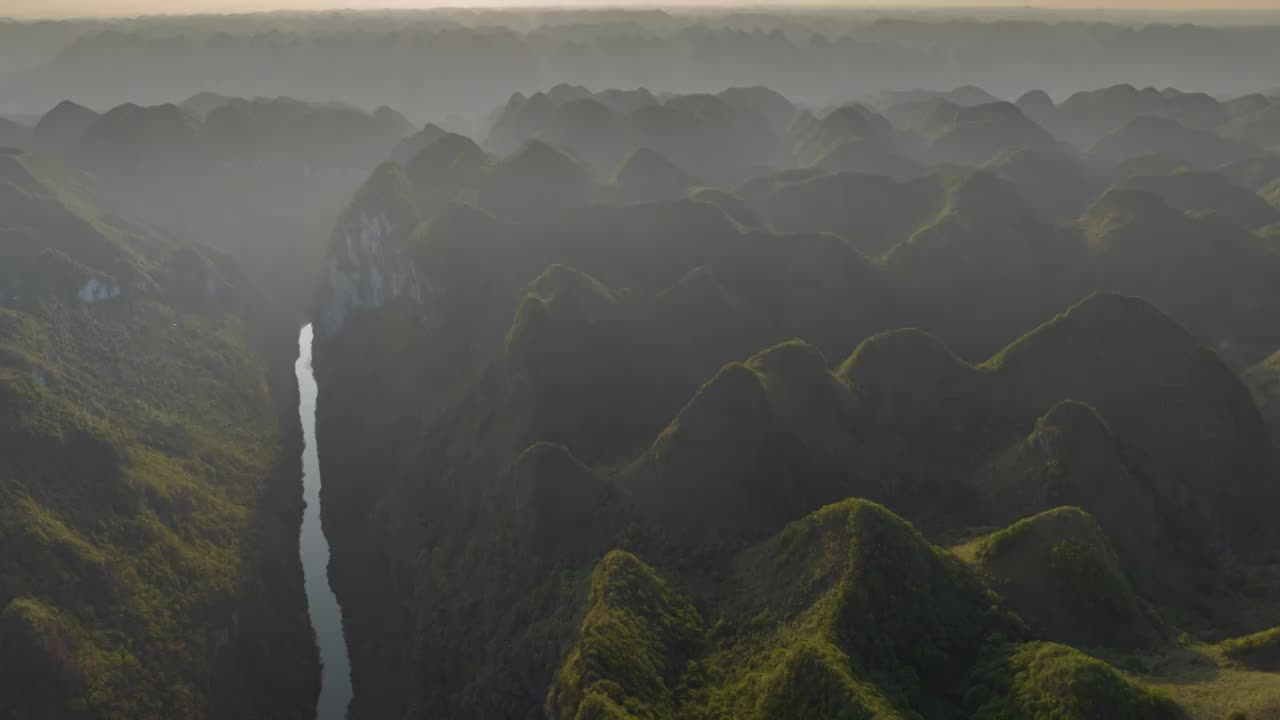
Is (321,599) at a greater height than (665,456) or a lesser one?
lesser

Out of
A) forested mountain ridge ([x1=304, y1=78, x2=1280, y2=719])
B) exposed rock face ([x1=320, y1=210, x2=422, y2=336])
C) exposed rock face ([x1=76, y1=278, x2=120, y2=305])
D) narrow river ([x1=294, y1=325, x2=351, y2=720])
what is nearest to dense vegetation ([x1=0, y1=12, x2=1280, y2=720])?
forested mountain ridge ([x1=304, y1=78, x2=1280, y2=719])

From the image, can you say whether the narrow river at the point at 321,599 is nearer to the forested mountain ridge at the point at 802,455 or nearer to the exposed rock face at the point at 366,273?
the forested mountain ridge at the point at 802,455

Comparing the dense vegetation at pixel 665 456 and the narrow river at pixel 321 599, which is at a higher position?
the dense vegetation at pixel 665 456

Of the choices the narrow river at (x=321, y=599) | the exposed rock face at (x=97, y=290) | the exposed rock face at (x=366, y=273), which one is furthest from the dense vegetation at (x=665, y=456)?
the narrow river at (x=321, y=599)

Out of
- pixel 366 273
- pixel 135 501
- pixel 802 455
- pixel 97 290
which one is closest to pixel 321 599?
pixel 135 501

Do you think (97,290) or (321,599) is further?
(97,290)

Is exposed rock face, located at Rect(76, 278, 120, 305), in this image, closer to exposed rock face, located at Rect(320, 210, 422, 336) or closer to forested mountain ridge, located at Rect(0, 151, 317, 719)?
forested mountain ridge, located at Rect(0, 151, 317, 719)

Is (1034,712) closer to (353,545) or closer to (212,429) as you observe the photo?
(353,545)

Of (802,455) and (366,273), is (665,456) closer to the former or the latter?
(802,455)

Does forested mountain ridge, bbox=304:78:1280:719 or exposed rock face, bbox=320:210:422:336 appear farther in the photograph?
exposed rock face, bbox=320:210:422:336
